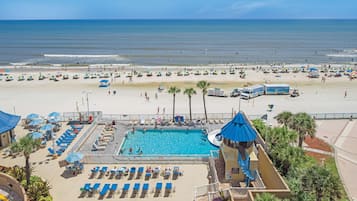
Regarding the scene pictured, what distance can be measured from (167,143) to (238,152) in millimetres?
9250

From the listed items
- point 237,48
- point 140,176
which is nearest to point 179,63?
point 237,48

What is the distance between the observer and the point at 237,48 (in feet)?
338

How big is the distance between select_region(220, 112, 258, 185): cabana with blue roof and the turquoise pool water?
5.50 meters

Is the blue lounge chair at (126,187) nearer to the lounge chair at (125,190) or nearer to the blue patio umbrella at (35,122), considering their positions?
the lounge chair at (125,190)

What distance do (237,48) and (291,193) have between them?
91777 millimetres

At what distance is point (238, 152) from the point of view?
64.4 feet

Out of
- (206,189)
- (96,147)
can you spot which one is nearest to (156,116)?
(96,147)

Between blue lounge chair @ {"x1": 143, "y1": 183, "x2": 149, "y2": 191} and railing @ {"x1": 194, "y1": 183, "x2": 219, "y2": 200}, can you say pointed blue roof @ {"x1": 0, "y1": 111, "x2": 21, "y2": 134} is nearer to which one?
blue lounge chair @ {"x1": 143, "y1": 183, "x2": 149, "y2": 191}

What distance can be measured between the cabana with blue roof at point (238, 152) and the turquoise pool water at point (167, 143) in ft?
18.0

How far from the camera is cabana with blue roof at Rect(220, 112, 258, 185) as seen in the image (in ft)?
63.0

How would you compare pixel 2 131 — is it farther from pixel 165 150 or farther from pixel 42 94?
pixel 42 94

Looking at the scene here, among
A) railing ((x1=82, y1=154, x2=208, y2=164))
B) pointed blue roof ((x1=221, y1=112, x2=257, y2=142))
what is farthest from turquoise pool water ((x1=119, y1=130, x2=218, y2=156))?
pointed blue roof ((x1=221, y1=112, x2=257, y2=142))

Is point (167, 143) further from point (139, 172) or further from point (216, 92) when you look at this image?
point (216, 92)

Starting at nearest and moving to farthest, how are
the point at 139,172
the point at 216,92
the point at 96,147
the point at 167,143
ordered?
the point at 139,172 < the point at 96,147 < the point at 167,143 < the point at 216,92
